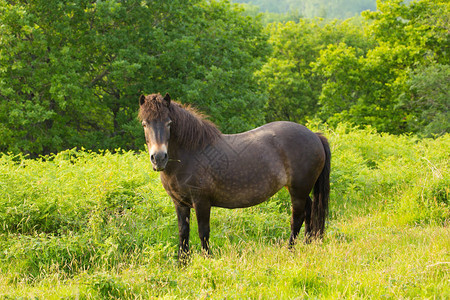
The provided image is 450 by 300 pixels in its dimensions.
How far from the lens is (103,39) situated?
1577 cm

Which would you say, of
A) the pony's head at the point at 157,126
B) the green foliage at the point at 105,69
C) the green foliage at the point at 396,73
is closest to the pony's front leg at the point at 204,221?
the pony's head at the point at 157,126

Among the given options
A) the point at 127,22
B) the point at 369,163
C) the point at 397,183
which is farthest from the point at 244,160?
the point at 127,22

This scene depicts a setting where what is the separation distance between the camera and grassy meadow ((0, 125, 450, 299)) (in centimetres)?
363

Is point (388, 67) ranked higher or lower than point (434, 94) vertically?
higher

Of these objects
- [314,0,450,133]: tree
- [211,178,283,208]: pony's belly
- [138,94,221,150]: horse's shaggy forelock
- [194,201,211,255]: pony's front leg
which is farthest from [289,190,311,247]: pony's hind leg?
[314,0,450,133]: tree

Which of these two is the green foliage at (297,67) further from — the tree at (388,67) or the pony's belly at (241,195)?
the pony's belly at (241,195)

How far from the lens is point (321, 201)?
18.4ft

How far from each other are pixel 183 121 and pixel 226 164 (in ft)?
2.69

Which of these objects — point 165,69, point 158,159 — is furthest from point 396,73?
point 158,159

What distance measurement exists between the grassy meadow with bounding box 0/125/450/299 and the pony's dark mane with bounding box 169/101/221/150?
1303 mm

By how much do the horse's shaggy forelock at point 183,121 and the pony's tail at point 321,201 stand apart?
1.81 metres

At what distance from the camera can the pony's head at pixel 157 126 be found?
13.4 ft

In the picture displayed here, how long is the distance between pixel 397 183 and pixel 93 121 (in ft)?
50.5

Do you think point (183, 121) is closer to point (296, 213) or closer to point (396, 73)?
point (296, 213)
